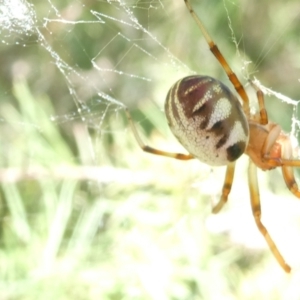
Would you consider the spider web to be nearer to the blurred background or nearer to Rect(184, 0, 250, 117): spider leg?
the blurred background

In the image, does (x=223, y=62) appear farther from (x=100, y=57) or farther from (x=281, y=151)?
(x=100, y=57)

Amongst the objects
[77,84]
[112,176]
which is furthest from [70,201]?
[77,84]

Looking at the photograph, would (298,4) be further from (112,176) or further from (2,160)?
(2,160)

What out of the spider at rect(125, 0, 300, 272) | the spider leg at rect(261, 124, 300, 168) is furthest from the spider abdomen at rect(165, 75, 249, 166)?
the spider leg at rect(261, 124, 300, 168)

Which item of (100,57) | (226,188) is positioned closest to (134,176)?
(226,188)

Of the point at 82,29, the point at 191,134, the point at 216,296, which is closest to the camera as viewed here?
the point at 191,134

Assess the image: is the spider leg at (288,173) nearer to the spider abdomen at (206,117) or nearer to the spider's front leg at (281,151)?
the spider's front leg at (281,151)

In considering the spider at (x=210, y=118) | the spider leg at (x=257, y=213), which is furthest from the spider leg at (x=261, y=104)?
the spider leg at (x=257, y=213)
